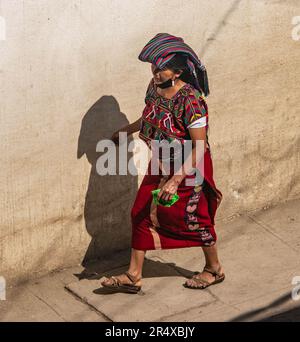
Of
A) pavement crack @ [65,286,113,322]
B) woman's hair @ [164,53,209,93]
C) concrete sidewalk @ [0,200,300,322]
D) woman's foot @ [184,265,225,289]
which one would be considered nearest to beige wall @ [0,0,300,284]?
concrete sidewalk @ [0,200,300,322]

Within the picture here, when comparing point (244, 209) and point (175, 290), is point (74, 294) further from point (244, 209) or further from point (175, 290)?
point (244, 209)

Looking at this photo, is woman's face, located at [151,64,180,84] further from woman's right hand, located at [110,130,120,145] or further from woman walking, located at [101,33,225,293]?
woman's right hand, located at [110,130,120,145]

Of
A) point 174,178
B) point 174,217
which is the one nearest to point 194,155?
point 174,178

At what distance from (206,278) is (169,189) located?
0.91m

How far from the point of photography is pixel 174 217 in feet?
24.6

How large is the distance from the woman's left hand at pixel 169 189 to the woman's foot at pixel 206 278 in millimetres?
826

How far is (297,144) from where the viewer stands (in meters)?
9.01

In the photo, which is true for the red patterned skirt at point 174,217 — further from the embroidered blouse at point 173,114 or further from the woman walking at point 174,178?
the embroidered blouse at point 173,114

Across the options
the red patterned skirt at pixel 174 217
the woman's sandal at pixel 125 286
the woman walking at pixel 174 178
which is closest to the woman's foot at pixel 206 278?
the woman walking at pixel 174 178

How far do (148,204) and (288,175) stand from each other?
1.95 m

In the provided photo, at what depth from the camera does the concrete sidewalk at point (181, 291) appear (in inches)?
292

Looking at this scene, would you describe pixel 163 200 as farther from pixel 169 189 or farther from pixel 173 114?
pixel 173 114

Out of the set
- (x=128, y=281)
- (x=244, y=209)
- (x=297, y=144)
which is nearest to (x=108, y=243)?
(x=128, y=281)
